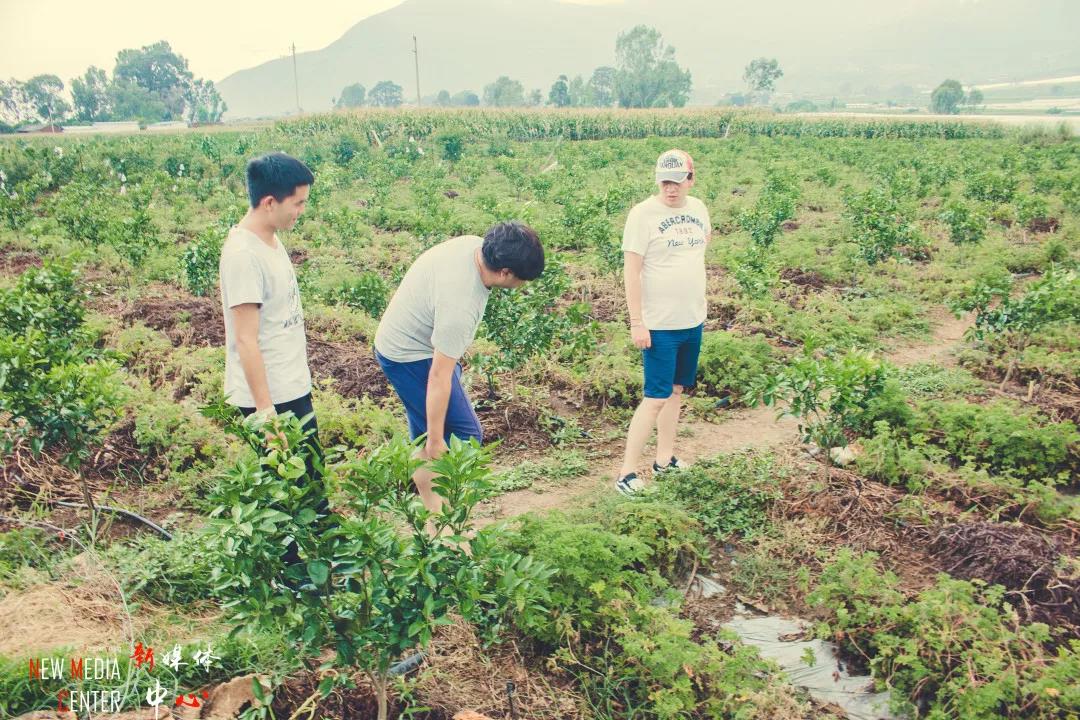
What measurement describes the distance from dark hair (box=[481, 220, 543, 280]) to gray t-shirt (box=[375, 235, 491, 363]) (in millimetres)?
109

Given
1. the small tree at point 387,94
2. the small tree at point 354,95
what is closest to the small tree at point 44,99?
the small tree at point 354,95

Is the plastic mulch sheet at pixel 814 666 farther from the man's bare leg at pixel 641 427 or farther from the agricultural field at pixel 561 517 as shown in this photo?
the man's bare leg at pixel 641 427

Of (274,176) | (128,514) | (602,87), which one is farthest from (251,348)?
(602,87)

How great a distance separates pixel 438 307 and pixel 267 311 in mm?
746

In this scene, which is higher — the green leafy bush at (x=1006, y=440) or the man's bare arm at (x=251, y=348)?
the man's bare arm at (x=251, y=348)

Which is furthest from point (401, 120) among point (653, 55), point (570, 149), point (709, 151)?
point (653, 55)

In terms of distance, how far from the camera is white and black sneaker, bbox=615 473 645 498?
437cm

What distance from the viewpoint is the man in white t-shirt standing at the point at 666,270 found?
4.09 m

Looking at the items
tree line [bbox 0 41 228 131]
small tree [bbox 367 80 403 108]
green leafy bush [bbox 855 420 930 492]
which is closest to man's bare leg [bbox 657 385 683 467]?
green leafy bush [bbox 855 420 930 492]

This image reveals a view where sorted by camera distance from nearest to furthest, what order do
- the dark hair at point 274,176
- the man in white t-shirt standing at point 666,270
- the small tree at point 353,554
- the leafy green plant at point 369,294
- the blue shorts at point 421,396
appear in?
the small tree at point 353,554, the dark hair at point 274,176, the blue shorts at point 421,396, the man in white t-shirt standing at point 666,270, the leafy green plant at point 369,294

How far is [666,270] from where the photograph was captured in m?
4.13

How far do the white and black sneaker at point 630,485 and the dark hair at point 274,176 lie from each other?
273 cm

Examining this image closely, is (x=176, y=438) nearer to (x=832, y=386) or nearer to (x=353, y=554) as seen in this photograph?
(x=353, y=554)

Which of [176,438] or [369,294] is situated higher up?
[369,294]
